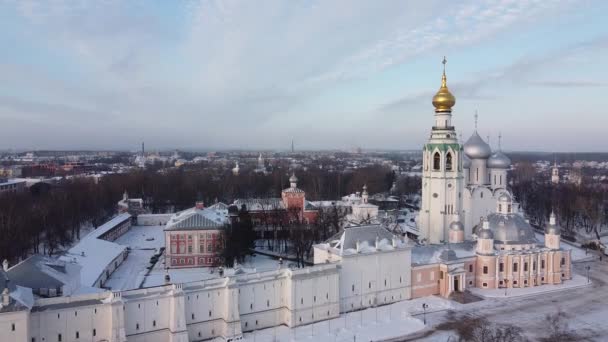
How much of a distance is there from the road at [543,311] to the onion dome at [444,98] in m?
13.1

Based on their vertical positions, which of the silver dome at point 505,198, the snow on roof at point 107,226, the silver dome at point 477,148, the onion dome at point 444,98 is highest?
the onion dome at point 444,98

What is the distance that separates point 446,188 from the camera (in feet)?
107

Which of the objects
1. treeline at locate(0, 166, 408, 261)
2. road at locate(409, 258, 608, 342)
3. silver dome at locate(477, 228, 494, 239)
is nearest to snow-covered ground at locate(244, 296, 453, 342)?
road at locate(409, 258, 608, 342)

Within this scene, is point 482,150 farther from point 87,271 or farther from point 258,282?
point 87,271

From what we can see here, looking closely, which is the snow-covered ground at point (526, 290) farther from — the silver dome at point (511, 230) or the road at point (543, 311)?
the silver dome at point (511, 230)

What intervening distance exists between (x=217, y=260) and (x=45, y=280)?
553 inches

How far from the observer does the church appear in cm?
2816

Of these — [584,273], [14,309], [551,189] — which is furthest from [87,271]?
[551,189]

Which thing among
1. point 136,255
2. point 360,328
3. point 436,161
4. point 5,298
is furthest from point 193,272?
point 436,161

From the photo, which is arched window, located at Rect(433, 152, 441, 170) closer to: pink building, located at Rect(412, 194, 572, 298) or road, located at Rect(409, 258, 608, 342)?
pink building, located at Rect(412, 194, 572, 298)

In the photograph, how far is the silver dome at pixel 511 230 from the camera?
29703 mm

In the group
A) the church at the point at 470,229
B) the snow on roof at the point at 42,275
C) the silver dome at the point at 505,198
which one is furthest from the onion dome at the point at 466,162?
the snow on roof at the point at 42,275

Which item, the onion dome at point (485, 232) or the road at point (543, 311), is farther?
the onion dome at point (485, 232)

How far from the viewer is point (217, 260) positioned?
33594 millimetres
